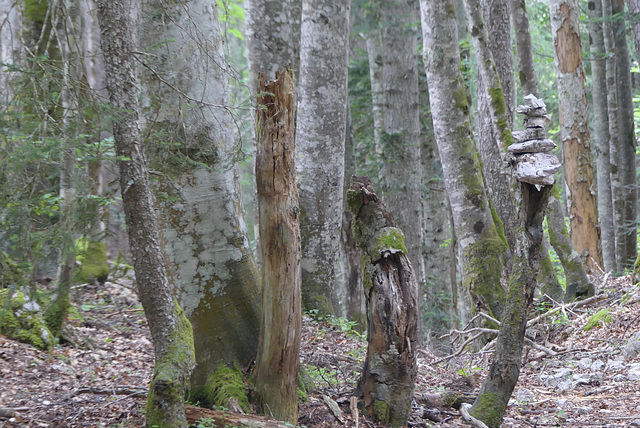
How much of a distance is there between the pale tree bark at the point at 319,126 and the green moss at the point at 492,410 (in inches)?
A: 139

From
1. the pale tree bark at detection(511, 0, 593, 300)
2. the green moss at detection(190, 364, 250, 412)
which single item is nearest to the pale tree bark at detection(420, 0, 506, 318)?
the pale tree bark at detection(511, 0, 593, 300)

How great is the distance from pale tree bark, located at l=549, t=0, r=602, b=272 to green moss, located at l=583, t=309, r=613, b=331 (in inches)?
156

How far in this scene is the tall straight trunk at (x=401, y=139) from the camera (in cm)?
1021

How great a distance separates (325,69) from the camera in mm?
7348

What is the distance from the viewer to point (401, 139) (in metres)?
10.2

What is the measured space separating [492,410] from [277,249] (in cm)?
211

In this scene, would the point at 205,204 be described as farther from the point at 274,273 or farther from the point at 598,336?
the point at 598,336

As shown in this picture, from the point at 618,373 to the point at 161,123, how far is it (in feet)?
18.6

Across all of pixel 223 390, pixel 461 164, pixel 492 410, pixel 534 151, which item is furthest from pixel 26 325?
pixel 461 164

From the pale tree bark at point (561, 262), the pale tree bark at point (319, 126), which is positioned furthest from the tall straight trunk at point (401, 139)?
the pale tree bark at point (319, 126)

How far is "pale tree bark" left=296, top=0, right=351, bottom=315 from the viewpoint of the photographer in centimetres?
731

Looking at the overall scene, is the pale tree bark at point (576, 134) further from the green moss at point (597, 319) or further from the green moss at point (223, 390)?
the green moss at point (223, 390)

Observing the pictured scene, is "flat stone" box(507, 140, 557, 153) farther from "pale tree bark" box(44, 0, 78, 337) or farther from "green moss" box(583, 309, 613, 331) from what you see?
"green moss" box(583, 309, 613, 331)

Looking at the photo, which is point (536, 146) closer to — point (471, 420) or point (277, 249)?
point (277, 249)
